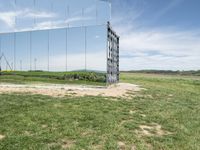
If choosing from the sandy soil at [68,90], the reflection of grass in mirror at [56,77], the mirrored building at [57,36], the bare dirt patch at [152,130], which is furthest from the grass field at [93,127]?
the mirrored building at [57,36]

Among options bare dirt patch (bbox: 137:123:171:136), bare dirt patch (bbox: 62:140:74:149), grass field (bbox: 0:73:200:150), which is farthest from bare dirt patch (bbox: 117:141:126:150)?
bare dirt patch (bbox: 62:140:74:149)

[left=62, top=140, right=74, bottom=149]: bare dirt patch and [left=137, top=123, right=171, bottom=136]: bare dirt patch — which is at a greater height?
[left=62, top=140, right=74, bottom=149]: bare dirt patch

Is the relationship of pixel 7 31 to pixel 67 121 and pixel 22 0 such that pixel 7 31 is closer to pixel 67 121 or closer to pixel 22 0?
pixel 22 0

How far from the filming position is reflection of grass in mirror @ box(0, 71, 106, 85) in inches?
588

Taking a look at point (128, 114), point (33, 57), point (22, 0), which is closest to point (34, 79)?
point (33, 57)

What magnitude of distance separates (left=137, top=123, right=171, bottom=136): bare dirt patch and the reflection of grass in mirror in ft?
29.0

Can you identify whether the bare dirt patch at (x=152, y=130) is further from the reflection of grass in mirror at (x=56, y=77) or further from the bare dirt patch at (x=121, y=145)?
the reflection of grass in mirror at (x=56, y=77)

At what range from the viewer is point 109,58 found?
15805 millimetres

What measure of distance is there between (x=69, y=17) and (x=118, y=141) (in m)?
12.0

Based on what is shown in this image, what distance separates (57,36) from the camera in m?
15.6

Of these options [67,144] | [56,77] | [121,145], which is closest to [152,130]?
[121,145]

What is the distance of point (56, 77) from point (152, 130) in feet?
35.1

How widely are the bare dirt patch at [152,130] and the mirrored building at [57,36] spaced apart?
900cm

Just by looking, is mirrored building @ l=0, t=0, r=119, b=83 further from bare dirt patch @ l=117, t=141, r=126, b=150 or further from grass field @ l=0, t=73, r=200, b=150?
bare dirt patch @ l=117, t=141, r=126, b=150
